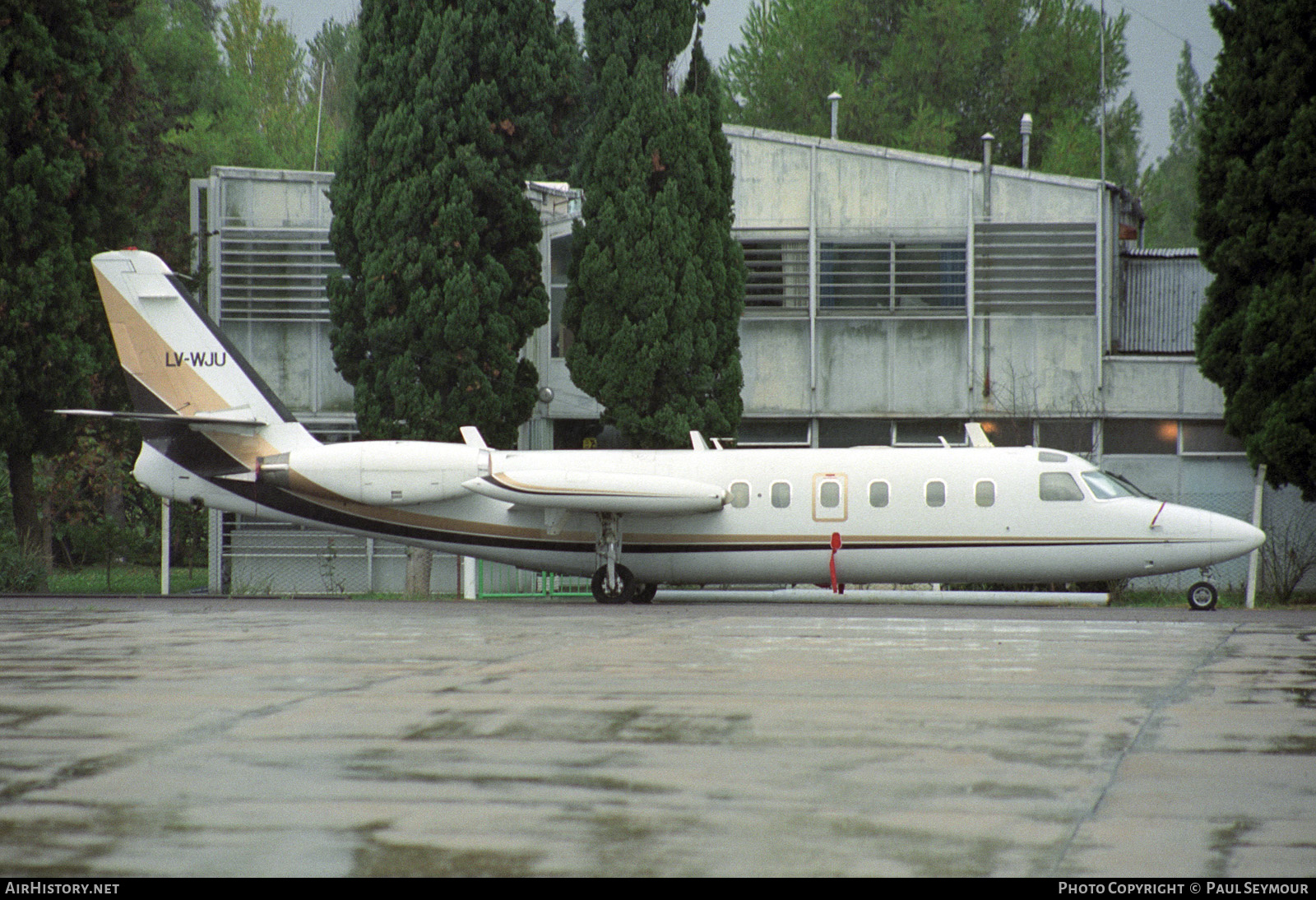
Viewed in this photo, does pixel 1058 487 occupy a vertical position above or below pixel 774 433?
below

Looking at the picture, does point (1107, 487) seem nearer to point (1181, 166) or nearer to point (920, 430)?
point (920, 430)

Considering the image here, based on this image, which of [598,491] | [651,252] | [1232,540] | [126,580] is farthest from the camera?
[126,580]

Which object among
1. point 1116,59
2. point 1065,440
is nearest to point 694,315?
point 1065,440

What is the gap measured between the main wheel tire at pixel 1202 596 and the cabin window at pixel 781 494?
5891 millimetres

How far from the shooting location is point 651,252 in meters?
25.6

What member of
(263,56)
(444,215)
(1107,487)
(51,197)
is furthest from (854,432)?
(263,56)

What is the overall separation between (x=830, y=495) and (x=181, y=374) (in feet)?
33.5

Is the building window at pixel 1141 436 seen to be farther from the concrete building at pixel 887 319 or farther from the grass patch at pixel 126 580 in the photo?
the grass patch at pixel 126 580

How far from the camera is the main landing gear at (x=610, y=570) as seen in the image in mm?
22828

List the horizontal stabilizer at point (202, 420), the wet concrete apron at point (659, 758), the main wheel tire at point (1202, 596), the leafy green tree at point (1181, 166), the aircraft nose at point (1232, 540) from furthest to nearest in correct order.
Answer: the leafy green tree at point (1181, 166), the horizontal stabilizer at point (202, 420), the aircraft nose at point (1232, 540), the main wheel tire at point (1202, 596), the wet concrete apron at point (659, 758)

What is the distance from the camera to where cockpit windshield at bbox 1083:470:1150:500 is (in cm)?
2208

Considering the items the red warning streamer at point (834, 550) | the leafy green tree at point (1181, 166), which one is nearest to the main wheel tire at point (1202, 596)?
the red warning streamer at point (834, 550)

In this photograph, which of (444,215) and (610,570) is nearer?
(610,570)

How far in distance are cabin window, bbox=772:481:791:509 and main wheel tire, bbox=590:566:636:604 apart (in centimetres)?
251
